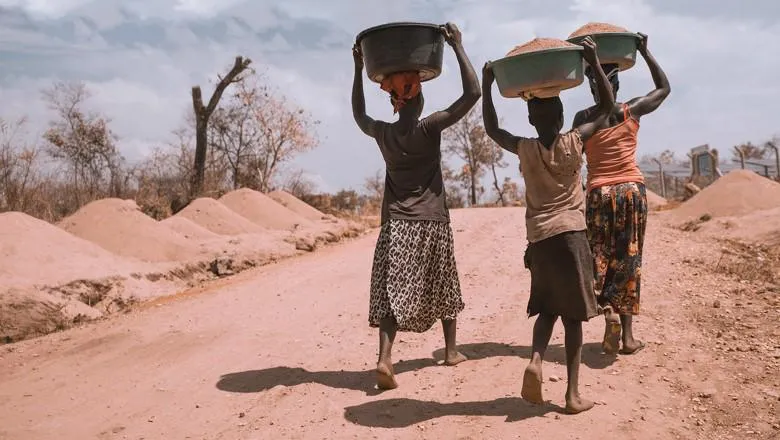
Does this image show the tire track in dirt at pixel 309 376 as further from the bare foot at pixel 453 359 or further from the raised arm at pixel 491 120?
the raised arm at pixel 491 120

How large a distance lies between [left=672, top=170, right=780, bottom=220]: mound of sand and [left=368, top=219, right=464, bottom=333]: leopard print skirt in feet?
32.7

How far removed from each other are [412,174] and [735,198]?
1073cm

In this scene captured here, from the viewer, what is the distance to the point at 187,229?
10.9 m

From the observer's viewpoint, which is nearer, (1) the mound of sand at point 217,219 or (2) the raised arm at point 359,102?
(2) the raised arm at point 359,102

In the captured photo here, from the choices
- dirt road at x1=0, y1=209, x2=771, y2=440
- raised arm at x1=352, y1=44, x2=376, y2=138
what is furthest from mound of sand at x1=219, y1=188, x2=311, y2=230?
raised arm at x1=352, y1=44, x2=376, y2=138

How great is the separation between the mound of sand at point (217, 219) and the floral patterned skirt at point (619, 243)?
8.47 meters

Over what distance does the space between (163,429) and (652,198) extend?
18.8 metres

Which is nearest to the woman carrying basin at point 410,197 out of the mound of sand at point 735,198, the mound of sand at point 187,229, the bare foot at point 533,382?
the bare foot at point 533,382

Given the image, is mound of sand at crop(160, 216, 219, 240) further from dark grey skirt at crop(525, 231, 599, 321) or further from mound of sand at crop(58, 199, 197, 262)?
dark grey skirt at crop(525, 231, 599, 321)

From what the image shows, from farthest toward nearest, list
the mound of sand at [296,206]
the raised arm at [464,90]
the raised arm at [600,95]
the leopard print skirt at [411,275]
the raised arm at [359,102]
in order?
the mound of sand at [296,206]
the raised arm at [359,102]
the leopard print skirt at [411,275]
the raised arm at [464,90]
the raised arm at [600,95]

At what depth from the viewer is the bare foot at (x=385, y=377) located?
4.00 metres

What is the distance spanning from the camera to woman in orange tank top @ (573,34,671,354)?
14.4 feet

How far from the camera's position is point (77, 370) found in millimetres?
5254

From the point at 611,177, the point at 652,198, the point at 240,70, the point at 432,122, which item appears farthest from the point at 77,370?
the point at 652,198
